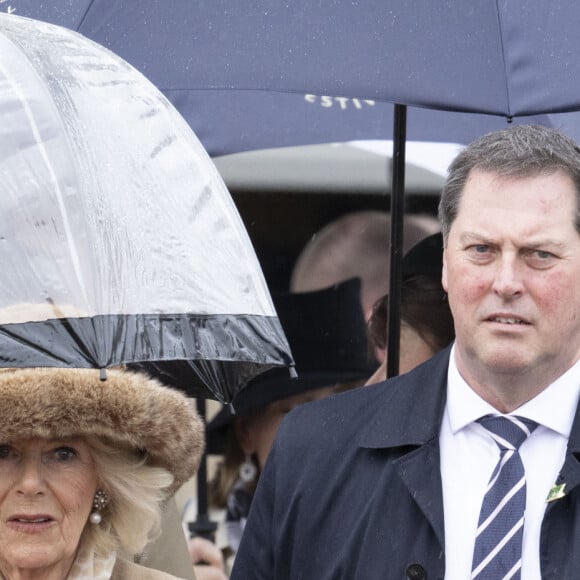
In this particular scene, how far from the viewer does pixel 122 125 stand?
3059 mm

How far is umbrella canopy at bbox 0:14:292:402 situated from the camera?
9.15ft

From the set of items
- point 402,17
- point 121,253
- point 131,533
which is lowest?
point 131,533

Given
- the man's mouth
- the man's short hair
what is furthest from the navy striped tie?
the man's short hair

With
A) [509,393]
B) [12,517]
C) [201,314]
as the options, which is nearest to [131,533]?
[12,517]

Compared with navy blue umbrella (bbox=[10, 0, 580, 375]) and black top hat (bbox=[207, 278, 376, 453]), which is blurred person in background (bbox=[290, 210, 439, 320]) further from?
navy blue umbrella (bbox=[10, 0, 580, 375])

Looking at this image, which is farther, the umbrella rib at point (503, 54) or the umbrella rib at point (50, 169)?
the umbrella rib at point (503, 54)

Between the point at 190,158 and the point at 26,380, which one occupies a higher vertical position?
the point at 190,158

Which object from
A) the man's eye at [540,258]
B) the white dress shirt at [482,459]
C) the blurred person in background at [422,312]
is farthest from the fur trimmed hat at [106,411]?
the blurred person in background at [422,312]

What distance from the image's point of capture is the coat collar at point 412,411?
3209 millimetres

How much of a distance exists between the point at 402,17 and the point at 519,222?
754mm

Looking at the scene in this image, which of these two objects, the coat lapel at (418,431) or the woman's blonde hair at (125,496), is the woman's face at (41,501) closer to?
the woman's blonde hair at (125,496)

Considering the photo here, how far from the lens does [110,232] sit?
2.92 meters

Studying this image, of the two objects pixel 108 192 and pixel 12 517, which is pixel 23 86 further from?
pixel 12 517

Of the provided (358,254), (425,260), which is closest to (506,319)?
(425,260)
